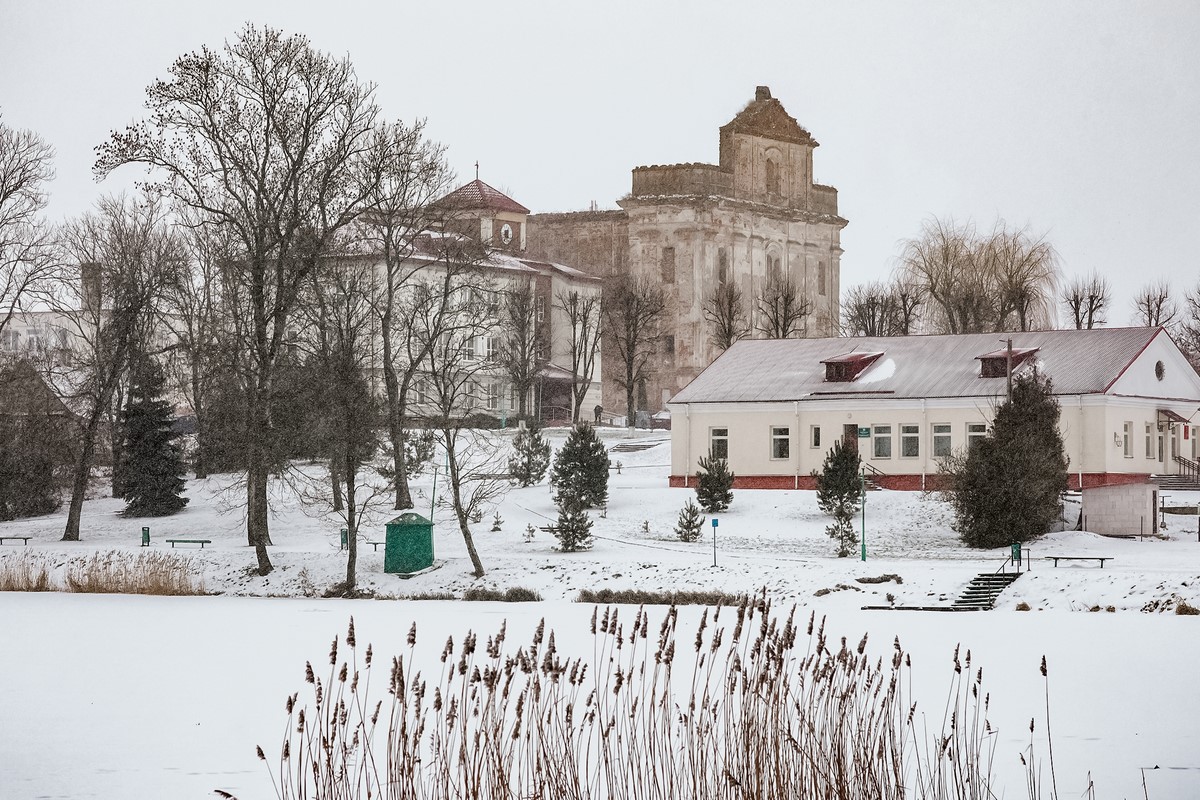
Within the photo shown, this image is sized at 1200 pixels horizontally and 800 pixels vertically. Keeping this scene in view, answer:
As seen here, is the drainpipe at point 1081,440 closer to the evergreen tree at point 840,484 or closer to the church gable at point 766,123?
the evergreen tree at point 840,484

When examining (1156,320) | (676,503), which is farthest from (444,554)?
(1156,320)

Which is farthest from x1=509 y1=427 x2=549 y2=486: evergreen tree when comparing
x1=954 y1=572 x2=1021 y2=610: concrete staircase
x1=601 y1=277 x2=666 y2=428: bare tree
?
x1=601 y1=277 x2=666 y2=428: bare tree

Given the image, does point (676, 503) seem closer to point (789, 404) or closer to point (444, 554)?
point (789, 404)

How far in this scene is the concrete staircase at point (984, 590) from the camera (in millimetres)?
24891

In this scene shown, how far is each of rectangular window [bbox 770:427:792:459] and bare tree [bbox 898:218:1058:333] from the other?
1916 cm

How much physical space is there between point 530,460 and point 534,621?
26025 millimetres

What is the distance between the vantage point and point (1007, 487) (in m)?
34.6

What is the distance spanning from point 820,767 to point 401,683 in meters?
2.86

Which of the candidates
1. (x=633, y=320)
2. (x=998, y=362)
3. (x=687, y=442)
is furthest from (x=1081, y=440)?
(x=633, y=320)

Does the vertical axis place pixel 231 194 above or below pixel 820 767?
above

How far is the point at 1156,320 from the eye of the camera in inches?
2235

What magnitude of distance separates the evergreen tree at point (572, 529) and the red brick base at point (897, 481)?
38.8 ft

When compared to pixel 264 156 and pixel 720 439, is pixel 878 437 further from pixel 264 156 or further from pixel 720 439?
pixel 264 156

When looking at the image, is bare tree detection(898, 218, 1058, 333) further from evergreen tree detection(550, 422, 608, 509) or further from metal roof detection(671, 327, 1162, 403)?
evergreen tree detection(550, 422, 608, 509)
